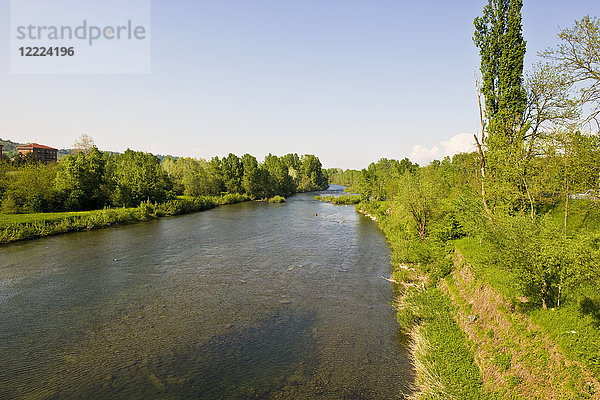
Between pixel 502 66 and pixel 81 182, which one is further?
pixel 81 182

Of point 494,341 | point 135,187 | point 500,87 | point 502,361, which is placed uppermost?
point 500,87

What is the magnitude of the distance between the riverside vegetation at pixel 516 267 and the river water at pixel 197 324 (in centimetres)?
223

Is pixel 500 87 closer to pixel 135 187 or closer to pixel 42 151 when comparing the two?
pixel 135 187

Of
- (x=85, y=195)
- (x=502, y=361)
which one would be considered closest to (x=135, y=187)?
(x=85, y=195)

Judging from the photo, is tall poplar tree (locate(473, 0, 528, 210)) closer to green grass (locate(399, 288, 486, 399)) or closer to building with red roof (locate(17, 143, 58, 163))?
green grass (locate(399, 288, 486, 399))

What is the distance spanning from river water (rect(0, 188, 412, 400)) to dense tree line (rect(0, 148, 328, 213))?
14310 millimetres

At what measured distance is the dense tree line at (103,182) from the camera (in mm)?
45938

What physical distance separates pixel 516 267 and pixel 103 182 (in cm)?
6043

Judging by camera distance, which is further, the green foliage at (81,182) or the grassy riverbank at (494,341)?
the green foliage at (81,182)

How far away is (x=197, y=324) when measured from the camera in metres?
18.9

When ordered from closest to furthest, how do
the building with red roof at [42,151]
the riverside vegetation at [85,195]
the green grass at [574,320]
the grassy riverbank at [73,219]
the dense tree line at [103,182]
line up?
the green grass at [574,320], the grassy riverbank at [73,219], the riverside vegetation at [85,195], the dense tree line at [103,182], the building with red roof at [42,151]

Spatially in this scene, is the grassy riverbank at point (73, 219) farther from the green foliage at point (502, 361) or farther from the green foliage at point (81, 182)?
the green foliage at point (502, 361)

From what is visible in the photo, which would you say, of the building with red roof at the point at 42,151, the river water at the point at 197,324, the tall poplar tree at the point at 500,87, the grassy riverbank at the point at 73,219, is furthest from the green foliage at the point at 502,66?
the building with red roof at the point at 42,151

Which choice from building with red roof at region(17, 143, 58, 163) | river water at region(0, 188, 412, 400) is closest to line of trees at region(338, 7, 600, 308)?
river water at region(0, 188, 412, 400)
